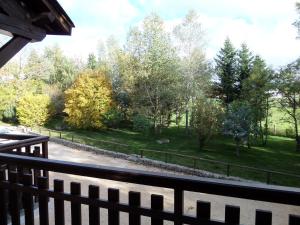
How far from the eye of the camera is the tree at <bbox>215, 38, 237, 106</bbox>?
2317 centimetres

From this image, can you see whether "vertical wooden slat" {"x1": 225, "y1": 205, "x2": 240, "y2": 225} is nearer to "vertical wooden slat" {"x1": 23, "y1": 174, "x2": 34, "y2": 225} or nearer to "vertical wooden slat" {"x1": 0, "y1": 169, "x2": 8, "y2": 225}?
"vertical wooden slat" {"x1": 23, "y1": 174, "x2": 34, "y2": 225}

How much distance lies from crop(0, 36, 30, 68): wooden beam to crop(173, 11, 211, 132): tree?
1672 centimetres

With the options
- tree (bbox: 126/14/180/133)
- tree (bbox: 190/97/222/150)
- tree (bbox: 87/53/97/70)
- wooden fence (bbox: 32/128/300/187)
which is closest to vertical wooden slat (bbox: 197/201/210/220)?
wooden fence (bbox: 32/128/300/187)

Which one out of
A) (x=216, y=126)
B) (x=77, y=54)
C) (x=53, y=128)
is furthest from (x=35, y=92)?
(x=216, y=126)

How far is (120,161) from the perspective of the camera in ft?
47.1

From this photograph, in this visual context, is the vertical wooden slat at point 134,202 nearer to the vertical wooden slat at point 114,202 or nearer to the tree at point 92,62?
the vertical wooden slat at point 114,202

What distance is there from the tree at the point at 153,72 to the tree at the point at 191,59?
626mm

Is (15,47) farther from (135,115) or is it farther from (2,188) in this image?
(135,115)

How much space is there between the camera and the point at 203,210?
1446 millimetres

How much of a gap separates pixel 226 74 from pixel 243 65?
4.54ft

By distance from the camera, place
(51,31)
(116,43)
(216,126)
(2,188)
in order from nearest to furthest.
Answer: (2,188) < (51,31) < (216,126) < (116,43)

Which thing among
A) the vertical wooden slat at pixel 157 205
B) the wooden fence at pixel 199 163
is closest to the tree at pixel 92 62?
the wooden fence at pixel 199 163

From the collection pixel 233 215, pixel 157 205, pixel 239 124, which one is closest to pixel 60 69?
pixel 239 124

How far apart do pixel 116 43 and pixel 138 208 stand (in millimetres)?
29363
